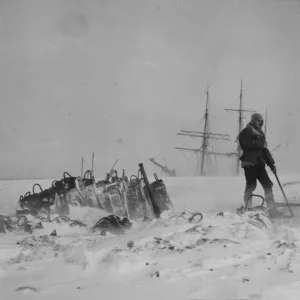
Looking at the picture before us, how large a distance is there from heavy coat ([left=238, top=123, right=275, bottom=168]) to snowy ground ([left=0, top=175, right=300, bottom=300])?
1.79 meters

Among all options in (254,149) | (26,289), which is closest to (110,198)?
(254,149)

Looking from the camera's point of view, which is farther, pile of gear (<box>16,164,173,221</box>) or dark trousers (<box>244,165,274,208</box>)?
pile of gear (<box>16,164,173,221</box>)

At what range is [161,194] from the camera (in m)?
6.84

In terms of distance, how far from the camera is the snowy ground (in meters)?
2.43

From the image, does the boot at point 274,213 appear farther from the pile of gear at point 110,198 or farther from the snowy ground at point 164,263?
the pile of gear at point 110,198

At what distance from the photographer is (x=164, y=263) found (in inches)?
119

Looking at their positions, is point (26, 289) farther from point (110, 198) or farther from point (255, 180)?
point (255, 180)

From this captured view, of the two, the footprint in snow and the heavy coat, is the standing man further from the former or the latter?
the footprint in snow

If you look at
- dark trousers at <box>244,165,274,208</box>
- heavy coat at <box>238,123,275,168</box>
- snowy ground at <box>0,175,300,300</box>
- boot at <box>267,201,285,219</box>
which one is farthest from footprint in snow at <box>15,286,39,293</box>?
heavy coat at <box>238,123,275,168</box>

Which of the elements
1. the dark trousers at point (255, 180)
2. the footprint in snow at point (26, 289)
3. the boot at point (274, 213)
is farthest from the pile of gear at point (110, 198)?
the footprint in snow at point (26, 289)

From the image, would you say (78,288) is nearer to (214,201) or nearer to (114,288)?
(114,288)

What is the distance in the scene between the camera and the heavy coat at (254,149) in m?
6.41

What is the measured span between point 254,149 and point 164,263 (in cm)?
396

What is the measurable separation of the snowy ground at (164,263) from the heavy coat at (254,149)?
5.89ft
